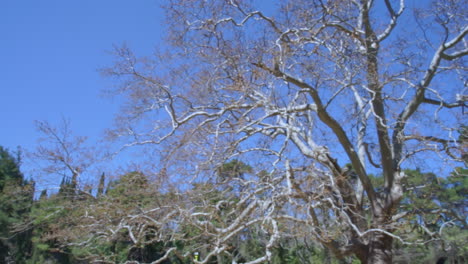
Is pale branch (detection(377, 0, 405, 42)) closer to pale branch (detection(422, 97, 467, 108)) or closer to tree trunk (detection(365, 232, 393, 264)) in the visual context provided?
pale branch (detection(422, 97, 467, 108))

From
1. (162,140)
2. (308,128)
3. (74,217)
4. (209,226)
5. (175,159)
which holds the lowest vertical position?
(209,226)

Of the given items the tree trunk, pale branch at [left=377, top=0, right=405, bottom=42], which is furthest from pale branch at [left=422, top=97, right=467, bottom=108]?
the tree trunk

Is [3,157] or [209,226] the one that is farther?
[3,157]

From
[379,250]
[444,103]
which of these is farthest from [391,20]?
[379,250]

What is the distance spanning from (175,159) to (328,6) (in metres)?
4.37

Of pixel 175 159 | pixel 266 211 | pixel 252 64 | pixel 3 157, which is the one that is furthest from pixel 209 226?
pixel 3 157

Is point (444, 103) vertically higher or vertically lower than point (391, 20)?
lower

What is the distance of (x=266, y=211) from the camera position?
6.27 m

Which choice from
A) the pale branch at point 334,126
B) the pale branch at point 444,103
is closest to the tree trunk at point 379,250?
the pale branch at point 334,126

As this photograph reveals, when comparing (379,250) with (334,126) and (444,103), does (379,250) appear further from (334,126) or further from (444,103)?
(444,103)

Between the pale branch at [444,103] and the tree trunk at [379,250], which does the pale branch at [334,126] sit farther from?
the pale branch at [444,103]

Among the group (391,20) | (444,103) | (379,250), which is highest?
(391,20)

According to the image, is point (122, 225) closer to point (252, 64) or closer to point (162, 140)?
point (162, 140)

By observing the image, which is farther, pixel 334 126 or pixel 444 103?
pixel 334 126
